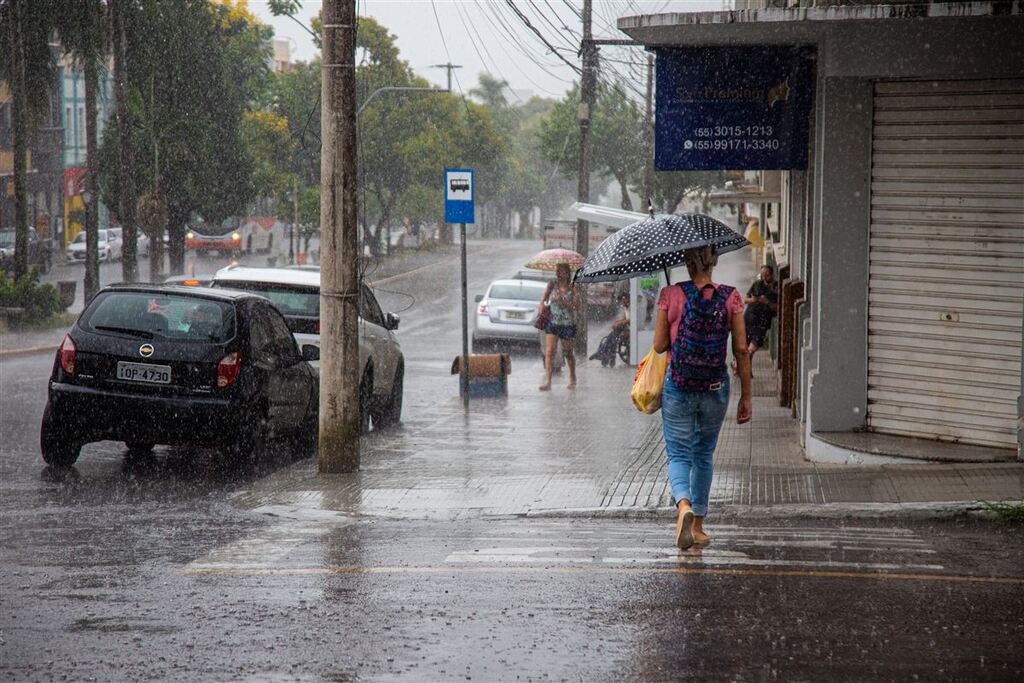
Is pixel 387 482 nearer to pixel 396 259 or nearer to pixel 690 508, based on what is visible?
pixel 690 508

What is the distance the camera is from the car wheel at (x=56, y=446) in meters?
11.6

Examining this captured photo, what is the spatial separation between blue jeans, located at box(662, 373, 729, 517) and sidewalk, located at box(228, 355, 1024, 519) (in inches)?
52.3

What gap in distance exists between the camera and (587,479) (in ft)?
35.4

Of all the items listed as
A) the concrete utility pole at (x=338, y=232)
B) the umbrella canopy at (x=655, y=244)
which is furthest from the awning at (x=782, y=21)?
the umbrella canopy at (x=655, y=244)

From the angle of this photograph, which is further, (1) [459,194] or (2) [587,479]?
(1) [459,194]

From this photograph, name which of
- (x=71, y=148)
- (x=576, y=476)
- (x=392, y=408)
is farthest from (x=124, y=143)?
(x=71, y=148)

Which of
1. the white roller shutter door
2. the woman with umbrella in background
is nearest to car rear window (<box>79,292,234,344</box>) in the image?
the white roller shutter door

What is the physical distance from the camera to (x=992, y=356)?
10.7 metres

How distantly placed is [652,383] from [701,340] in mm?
417

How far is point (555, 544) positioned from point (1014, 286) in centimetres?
427

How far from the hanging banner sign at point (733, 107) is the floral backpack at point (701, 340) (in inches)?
220

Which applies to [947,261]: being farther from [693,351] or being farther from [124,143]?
[124,143]

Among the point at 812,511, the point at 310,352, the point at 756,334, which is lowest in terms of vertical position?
the point at 812,511

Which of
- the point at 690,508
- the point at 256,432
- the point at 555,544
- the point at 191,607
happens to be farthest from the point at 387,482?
the point at 191,607
